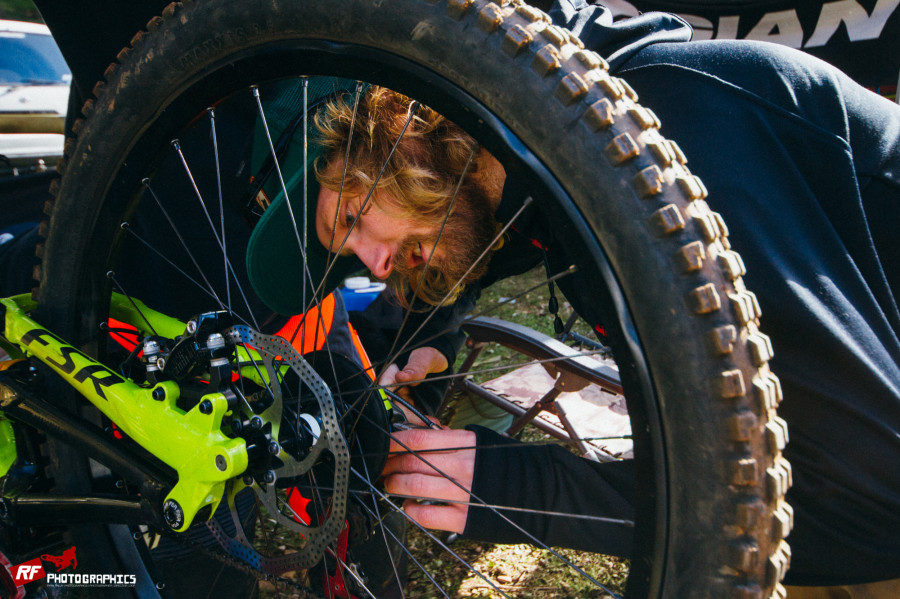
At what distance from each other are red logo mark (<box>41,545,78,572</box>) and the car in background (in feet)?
5.63

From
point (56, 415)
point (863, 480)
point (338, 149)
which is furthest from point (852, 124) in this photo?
point (56, 415)

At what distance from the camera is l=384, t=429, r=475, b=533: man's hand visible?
0.98 meters

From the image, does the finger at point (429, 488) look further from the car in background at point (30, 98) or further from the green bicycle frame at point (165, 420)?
the car in background at point (30, 98)

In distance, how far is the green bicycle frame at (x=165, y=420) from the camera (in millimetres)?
918

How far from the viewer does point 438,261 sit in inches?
51.6

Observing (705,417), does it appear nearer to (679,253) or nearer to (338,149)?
(679,253)

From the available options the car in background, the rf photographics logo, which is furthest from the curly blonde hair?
the car in background

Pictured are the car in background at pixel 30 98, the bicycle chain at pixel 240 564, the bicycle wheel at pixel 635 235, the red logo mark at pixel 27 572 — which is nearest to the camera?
the bicycle wheel at pixel 635 235

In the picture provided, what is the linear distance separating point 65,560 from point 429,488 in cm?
78

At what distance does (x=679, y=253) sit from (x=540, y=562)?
1448 mm

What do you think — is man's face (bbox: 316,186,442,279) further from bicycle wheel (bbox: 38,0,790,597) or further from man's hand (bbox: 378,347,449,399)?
man's hand (bbox: 378,347,449,399)

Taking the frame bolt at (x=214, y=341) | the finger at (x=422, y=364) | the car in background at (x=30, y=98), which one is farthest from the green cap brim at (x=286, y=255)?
the car in background at (x=30, y=98)

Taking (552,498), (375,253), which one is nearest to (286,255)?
(375,253)

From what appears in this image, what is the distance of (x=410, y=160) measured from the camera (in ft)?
3.53
